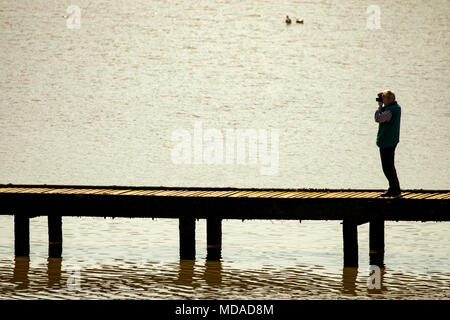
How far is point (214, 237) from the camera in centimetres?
2014

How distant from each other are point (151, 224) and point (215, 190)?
15.0 m

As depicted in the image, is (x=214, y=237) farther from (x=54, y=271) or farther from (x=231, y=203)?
(x=54, y=271)

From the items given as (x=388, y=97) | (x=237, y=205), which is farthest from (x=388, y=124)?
(x=237, y=205)

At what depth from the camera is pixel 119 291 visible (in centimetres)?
1667

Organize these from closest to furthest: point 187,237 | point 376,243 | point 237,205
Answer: point 237,205
point 376,243
point 187,237

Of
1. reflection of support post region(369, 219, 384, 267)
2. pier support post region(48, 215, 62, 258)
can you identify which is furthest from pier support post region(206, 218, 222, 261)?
pier support post region(48, 215, 62, 258)

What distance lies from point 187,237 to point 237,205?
2.55 metres

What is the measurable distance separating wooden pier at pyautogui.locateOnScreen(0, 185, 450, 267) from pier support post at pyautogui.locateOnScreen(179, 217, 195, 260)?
0.02m

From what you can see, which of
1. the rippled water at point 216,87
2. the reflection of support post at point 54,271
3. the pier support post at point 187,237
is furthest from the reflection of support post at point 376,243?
the rippled water at point 216,87

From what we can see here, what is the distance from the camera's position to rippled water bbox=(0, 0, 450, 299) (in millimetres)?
57094

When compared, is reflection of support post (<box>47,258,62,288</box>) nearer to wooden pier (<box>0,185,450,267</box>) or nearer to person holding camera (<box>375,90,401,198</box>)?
wooden pier (<box>0,185,450,267</box>)

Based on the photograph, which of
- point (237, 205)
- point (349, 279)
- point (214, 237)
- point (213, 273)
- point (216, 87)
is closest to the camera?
point (237, 205)
